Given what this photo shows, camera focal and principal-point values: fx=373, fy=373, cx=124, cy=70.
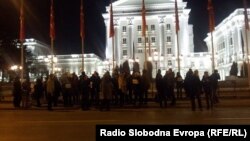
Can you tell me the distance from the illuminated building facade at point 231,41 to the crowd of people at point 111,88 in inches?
2184

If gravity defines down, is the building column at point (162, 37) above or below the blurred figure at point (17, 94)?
above

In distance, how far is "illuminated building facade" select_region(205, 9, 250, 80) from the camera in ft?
266

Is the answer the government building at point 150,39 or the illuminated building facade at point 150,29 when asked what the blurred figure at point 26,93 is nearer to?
the government building at point 150,39

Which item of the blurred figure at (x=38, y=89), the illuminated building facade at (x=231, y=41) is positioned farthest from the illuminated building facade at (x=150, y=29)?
the blurred figure at (x=38, y=89)

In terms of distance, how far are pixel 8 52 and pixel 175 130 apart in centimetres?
5122

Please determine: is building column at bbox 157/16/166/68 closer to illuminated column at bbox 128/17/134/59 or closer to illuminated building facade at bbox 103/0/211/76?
illuminated building facade at bbox 103/0/211/76

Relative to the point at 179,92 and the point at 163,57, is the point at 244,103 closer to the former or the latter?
the point at 179,92

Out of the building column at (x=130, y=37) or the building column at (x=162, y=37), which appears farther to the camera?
the building column at (x=130, y=37)

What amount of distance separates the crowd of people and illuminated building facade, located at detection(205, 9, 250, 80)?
182 feet

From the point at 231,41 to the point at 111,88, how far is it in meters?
75.1

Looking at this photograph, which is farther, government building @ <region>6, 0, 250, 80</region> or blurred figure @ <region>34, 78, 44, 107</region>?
government building @ <region>6, 0, 250, 80</region>

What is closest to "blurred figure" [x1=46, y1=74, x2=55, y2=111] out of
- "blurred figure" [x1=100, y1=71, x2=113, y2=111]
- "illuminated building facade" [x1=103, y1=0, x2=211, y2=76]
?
"blurred figure" [x1=100, y1=71, x2=113, y2=111]

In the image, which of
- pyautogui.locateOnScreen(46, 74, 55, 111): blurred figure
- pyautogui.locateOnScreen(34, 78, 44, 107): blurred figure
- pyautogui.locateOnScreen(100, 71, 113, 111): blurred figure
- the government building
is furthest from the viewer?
the government building

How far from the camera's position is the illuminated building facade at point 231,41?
8099 cm
